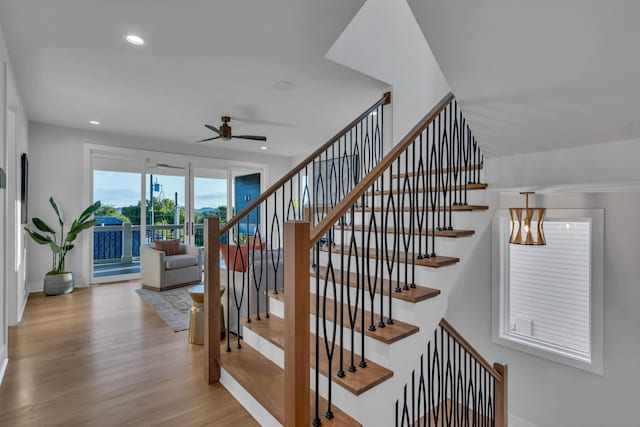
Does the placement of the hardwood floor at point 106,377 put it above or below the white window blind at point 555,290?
below

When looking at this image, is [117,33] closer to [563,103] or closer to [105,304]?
[563,103]

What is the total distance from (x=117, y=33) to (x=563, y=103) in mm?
3103

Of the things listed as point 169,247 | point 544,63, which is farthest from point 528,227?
point 169,247

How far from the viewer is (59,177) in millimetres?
5234

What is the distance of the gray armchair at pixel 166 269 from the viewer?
514 centimetres

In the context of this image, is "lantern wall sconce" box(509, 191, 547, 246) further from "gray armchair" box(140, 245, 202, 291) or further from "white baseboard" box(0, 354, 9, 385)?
"gray armchair" box(140, 245, 202, 291)

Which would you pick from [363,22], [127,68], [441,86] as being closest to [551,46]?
[363,22]

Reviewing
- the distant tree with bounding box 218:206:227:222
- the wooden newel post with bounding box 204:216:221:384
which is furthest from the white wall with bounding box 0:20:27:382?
the distant tree with bounding box 218:206:227:222

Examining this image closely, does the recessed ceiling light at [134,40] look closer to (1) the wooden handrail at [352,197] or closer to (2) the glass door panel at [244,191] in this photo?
(1) the wooden handrail at [352,197]

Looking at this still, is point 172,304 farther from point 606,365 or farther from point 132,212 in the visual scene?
point 606,365

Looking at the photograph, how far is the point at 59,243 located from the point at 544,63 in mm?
6454

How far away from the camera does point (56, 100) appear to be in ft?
13.5

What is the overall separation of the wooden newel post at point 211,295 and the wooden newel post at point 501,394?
7.70ft

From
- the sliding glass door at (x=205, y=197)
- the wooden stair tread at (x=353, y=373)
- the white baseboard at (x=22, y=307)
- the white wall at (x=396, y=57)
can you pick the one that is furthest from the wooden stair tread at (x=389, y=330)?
the sliding glass door at (x=205, y=197)
